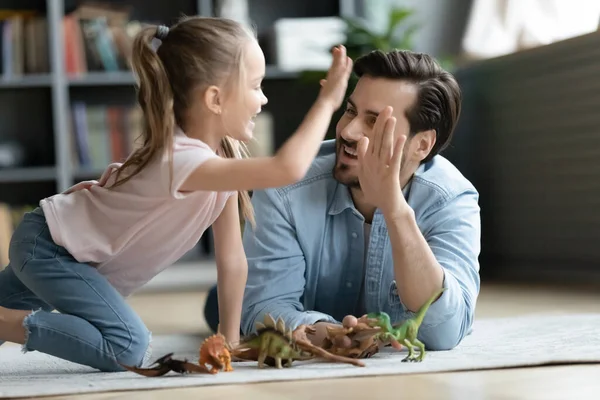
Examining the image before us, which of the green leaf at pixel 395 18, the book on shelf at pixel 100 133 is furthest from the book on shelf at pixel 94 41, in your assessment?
the green leaf at pixel 395 18

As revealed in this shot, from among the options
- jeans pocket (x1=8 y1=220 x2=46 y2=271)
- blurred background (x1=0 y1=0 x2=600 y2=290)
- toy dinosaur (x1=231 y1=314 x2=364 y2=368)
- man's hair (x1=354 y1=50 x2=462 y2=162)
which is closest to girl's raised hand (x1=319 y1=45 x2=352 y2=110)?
toy dinosaur (x1=231 y1=314 x2=364 y2=368)

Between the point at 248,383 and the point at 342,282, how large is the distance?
1.89 ft

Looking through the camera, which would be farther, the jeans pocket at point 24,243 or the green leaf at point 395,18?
the green leaf at point 395,18

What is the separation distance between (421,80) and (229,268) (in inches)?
22.1

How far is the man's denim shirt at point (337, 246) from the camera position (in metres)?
1.93

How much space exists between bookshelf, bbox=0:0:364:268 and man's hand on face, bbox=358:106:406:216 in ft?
8.24

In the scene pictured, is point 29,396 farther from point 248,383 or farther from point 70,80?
point 70,80

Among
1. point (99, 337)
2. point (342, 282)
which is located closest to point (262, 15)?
point (342, 282)

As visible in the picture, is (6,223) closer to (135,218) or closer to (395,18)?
(395,18)

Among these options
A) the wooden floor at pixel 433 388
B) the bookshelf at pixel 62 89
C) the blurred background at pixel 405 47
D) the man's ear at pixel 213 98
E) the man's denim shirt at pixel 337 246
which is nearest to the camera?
the wooden floor at pixel 433 388

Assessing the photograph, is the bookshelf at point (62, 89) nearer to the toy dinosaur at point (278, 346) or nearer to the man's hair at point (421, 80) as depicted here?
the man's hair at point (421, 80)

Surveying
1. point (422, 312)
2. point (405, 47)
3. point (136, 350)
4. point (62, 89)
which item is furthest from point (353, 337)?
point (62, 89)

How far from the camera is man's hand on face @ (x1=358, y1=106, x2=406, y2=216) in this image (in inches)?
65.6

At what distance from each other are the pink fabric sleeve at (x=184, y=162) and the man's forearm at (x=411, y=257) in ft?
1.17
